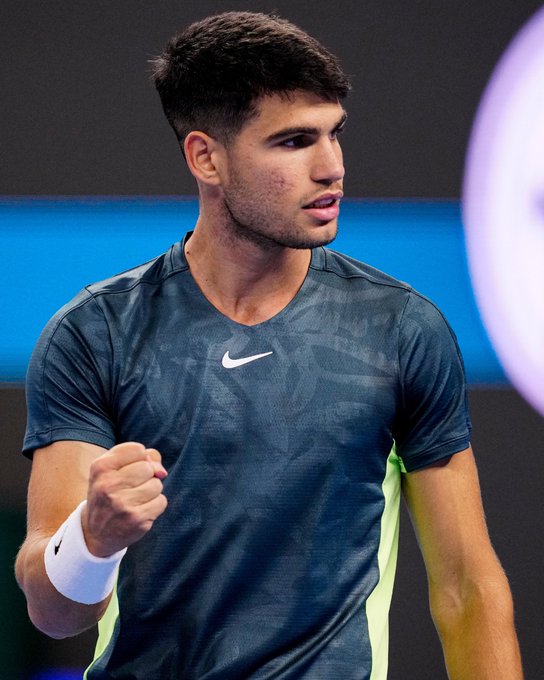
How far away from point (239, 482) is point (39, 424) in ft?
0.90

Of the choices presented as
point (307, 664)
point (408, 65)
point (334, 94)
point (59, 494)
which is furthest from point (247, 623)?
point (408, 65)

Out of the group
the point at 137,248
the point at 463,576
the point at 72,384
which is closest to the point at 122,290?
the point at 72,384

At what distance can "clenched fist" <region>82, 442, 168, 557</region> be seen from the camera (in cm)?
110

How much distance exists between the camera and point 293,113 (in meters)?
1.40

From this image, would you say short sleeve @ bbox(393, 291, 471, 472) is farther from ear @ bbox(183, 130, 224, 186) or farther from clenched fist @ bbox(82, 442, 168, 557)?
clenched fist @ bbox(82, 442, 168, 557)

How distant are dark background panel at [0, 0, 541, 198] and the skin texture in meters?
0.68

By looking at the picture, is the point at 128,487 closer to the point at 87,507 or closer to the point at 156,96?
the point at 87,507

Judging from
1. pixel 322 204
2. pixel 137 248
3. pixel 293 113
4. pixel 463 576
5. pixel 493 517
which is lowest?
pixel 493 517

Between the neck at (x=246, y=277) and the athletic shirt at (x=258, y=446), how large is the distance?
0.02m

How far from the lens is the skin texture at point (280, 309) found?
1.37 meters

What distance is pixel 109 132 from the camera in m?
2.16

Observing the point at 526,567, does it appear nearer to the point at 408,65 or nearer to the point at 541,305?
the point at 541,305

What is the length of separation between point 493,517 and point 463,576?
729 millimetres

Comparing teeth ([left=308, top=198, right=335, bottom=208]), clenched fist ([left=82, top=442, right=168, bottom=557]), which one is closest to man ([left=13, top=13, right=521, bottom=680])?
teeth ([left=308, top=198, right=335, bottom=208])
